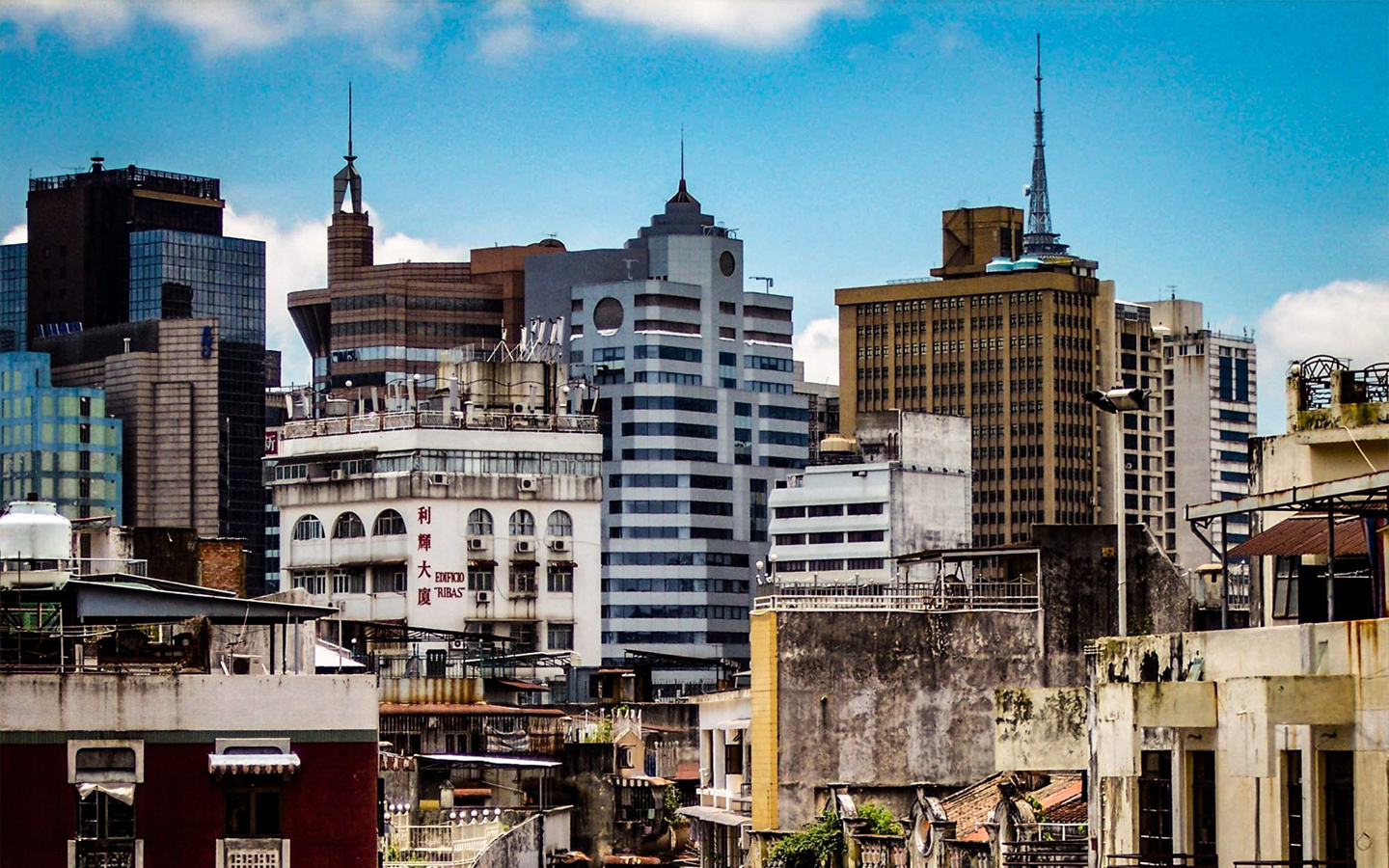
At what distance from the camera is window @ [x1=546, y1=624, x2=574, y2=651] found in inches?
6216

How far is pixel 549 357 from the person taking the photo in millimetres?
173250

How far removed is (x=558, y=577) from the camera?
159 m

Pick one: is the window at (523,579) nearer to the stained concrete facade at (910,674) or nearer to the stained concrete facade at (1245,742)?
the stained concrete facade at (910,674)

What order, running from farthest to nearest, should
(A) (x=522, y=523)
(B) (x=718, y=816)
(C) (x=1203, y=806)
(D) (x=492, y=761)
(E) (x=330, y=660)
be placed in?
1. (A) (x=522, y=523)
2. (D) (x=492, y=761)
3. (B) (x=718, y=816)
4. (E) (x=330, y=660)
5. (C) (x=1203, y=806)

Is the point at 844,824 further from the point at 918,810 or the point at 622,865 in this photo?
the point at 622,865

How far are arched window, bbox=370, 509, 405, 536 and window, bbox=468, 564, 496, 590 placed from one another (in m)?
4.50

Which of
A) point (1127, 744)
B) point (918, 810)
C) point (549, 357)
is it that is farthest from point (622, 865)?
point (549, 357)

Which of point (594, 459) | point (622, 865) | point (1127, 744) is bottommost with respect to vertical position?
point (622, 865)

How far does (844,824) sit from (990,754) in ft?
18.4

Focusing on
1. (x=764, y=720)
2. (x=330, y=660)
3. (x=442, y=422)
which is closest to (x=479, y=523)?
(x=442, y=422)

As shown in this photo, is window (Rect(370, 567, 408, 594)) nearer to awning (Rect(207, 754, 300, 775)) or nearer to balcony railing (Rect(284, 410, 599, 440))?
balcony railing (Rect(284, 410, 599, 440))

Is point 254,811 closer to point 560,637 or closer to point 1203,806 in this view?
point 1203,806

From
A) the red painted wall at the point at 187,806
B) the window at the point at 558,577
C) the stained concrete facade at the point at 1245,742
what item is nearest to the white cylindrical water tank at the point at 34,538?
the red painted wall at the point at 187,806

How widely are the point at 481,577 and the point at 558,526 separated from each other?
6.14 metres
